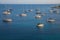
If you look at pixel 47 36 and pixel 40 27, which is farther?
pixel 40 27

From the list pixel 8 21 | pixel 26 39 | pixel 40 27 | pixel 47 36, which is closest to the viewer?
pixel 26 39

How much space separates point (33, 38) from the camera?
3038 cm

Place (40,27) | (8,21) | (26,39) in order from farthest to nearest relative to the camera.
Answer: (8,21), (40,27), (26,39)

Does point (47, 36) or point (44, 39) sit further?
point (47, 36)

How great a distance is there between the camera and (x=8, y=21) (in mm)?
49594

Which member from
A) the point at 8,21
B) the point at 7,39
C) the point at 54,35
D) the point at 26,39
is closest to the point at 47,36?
the point at 54,35

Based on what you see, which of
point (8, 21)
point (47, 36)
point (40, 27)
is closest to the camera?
point (47, 36)

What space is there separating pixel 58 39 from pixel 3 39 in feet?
34.5

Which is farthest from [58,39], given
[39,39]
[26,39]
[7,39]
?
[7,39]

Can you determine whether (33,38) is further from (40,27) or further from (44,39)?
(40,27)

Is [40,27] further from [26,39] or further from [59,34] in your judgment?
[26,39]

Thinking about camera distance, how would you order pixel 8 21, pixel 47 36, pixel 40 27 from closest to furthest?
pixel 47 36, pixel 40 27, pixel 8 21

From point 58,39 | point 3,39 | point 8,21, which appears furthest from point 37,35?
point 8,21

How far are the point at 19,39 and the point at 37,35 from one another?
4.67 m
